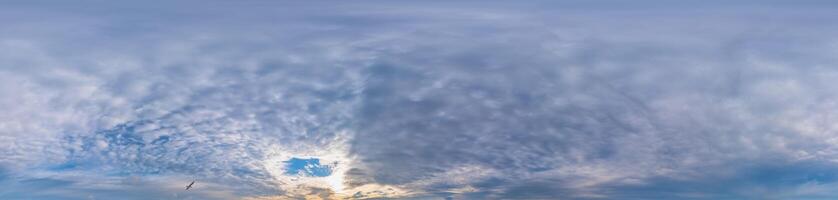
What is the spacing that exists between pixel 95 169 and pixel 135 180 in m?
3.24

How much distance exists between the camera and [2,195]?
45.6 m

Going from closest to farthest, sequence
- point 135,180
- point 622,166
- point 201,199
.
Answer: point 622,166
point 135,180
point 201,199

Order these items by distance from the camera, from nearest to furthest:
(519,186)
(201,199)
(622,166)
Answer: (622,166) < (519,186) < (201,199)

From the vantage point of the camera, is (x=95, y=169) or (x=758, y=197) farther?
(x=758, y=197)

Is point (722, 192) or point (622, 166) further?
point (722, 192)

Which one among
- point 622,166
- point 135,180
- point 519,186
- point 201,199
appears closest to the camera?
point 622,166

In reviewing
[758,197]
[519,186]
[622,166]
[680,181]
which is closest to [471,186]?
[519,186]

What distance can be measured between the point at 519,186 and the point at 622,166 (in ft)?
29.2

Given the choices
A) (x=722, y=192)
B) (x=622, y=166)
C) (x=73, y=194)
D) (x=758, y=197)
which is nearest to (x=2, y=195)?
(x=73, y=194)

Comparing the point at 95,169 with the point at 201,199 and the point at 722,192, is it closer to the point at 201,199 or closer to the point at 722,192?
the point at 201,199

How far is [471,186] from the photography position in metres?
44.6

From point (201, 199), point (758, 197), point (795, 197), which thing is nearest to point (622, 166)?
point (758, 197)

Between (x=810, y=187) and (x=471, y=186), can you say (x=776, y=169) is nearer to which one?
(x=810, y=187)

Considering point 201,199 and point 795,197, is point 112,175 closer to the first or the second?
point 201,199
